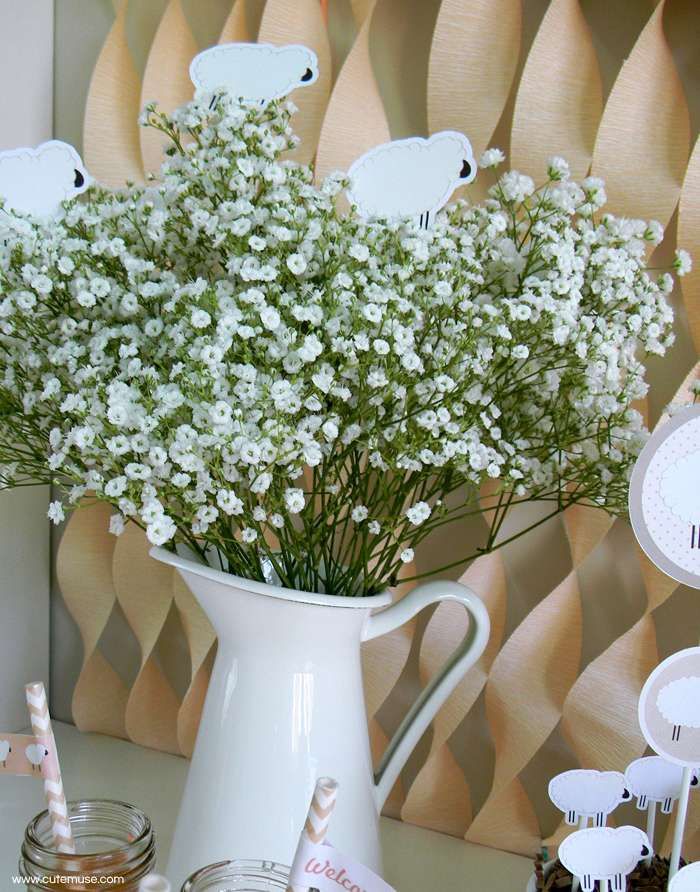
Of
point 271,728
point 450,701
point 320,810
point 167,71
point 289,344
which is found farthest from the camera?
point 167,71

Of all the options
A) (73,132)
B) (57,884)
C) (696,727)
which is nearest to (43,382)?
(57,884)

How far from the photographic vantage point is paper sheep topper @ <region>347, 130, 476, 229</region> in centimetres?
70

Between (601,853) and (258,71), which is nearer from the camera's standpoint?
(601,853)

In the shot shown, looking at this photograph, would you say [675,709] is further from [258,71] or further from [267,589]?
[258,71]

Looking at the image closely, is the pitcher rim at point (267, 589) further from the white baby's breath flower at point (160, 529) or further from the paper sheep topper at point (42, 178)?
the paper sheep topper at point (42, 178)

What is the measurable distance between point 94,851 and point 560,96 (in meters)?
0.72

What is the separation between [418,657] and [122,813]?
40 cm

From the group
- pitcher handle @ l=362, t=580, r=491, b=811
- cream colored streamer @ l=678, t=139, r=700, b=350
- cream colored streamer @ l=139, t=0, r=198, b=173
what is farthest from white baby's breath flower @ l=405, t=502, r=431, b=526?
cream colored streamer @ l=139, t=0, r=198, b=173

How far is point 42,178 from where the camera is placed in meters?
0.79

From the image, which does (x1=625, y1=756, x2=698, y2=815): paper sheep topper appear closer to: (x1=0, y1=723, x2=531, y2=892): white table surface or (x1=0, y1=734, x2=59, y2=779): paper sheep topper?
(x1=0, y1=723, x2=531, y2=892): white table surface

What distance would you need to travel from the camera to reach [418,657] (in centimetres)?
100

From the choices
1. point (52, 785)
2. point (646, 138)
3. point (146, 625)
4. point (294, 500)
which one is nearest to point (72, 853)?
point (52, 785)

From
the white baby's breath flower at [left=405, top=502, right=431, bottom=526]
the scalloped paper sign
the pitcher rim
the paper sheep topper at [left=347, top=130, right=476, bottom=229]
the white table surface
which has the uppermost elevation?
the paper sheep topper at [left=347, top=130, right=476, bottom=229]

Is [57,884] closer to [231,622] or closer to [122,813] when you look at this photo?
[122,813]
